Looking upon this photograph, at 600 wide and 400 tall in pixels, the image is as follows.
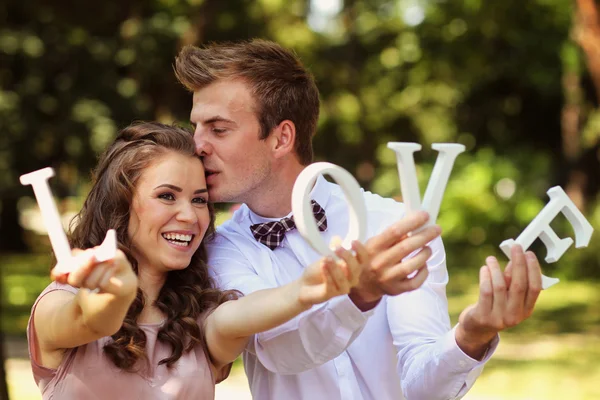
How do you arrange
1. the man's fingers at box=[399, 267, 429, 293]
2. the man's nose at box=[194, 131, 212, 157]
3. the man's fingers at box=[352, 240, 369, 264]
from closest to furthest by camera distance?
the man's fingers at box=[352, 240, 369, 264]
the man's fingers at box=[399, 267, 429, 293]
the man's nose at box=[194, 131, 212, 157]

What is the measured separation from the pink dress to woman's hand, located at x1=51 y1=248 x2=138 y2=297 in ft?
2.12

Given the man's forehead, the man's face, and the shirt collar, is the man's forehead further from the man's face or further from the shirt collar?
the shirt collar

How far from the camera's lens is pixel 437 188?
264cm

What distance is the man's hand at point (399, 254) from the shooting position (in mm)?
2475

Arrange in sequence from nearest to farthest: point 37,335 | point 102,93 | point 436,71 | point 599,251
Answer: point 37,335, point 599,251, point 102,93, point 436,71

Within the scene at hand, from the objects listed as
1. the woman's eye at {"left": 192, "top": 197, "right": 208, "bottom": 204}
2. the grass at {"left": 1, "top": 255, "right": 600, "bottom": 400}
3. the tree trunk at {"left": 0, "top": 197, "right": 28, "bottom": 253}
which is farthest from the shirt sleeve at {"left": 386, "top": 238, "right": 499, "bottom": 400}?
the tree trunk at {"left": 0, "top": 197, "right": 28, "bottom": 253}

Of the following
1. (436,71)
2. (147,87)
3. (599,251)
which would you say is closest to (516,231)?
(599,251)

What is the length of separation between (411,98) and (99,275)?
1218 inches

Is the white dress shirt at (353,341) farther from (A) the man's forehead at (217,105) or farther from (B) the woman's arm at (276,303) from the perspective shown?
(A) the man's forehead at (217,105)

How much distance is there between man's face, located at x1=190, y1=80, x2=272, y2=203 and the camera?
3.52m

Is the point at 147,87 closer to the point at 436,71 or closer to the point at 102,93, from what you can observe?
the point at 102,93

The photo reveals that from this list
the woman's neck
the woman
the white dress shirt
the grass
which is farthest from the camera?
the grass

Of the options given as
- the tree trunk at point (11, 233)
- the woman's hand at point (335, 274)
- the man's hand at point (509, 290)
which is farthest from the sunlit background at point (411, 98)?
the woman's hand at point (335, 274)

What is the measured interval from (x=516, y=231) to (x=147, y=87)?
1033 cm
